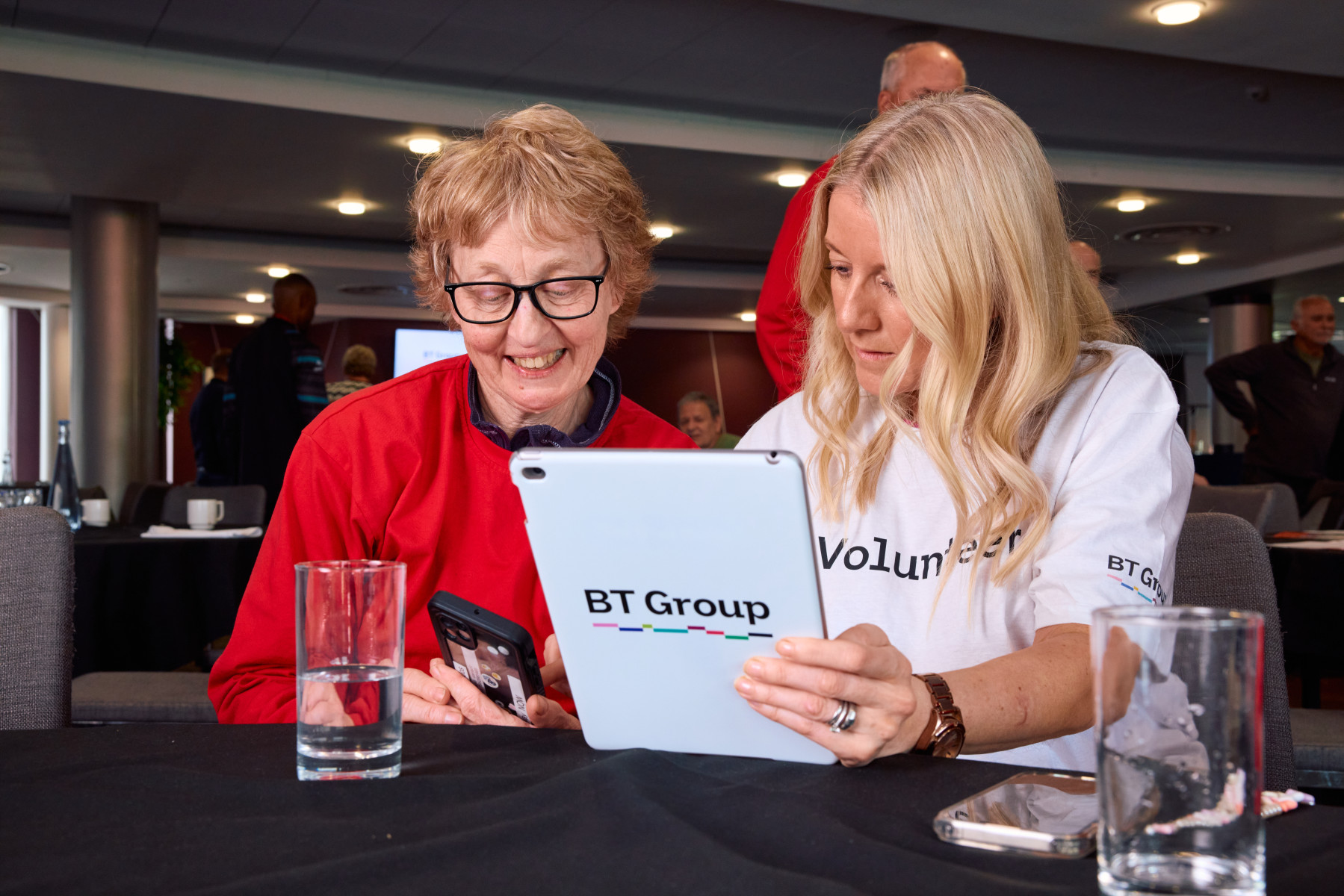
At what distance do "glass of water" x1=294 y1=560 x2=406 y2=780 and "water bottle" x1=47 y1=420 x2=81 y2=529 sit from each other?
311cm

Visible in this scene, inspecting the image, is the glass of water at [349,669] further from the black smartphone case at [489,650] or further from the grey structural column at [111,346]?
the grey structural column at [111,346]

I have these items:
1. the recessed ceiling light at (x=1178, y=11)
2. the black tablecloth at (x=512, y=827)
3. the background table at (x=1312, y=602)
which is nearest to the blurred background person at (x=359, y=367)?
the recessed ceiling light at (x=1178, y=11)

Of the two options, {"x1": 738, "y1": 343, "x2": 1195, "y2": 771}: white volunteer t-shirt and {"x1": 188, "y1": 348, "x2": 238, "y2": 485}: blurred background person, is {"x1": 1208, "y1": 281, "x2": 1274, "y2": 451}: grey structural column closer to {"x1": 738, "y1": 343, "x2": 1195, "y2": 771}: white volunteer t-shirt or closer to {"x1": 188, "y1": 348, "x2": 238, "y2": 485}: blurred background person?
{"x1": 188, "y1": 348, "x2": 238, "y2": 485}: blurred background person

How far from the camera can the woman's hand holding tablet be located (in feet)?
3.50

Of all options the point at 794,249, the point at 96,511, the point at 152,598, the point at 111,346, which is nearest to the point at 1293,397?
the point at 794,249

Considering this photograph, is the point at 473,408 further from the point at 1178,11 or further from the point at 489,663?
the point at 1178,11

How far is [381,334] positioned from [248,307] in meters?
1.46

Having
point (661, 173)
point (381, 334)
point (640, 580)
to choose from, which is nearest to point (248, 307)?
point (381, 334)

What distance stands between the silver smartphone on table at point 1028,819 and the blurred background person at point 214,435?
482 centimetres

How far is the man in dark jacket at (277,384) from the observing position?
15.5 feet

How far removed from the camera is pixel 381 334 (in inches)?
500

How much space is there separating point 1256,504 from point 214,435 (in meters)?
5.28

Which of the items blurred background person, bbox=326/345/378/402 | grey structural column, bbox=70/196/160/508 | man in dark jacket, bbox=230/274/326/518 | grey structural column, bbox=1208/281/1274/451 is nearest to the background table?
man in dark jacket, bbox=230/274/326/518

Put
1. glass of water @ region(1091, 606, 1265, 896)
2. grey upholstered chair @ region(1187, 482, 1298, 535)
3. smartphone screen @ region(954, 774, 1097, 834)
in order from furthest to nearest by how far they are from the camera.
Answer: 1. grey upholstered chair @ region(1187, 482, 1298, 535)
2. smartphone screen @ region(954, 774, 1097, 834)
3. glass of water @ region(1091, 606, 1265, 896)
